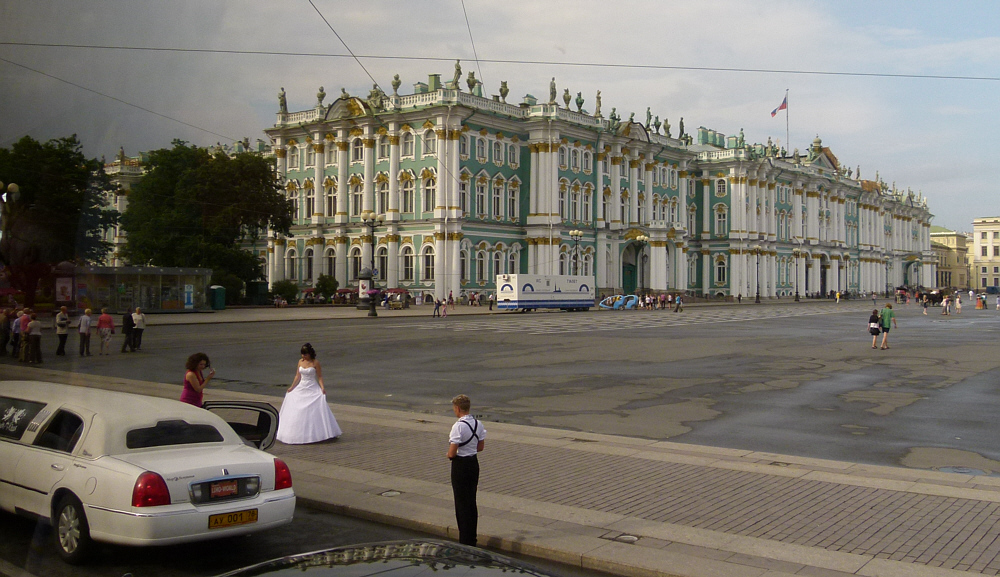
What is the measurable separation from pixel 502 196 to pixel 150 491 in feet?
238

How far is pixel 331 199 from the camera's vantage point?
81.8m

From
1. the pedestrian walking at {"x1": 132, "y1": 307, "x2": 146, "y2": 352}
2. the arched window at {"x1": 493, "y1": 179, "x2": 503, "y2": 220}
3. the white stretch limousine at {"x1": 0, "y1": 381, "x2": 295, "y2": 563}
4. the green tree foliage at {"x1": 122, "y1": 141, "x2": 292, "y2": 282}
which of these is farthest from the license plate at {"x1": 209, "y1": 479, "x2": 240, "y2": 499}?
the arched window at {"x1": 493, "y1": 179, "x2": 503, "y2": 220}

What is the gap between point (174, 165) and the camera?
70312 mm

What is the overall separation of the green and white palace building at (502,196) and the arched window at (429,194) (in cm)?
13

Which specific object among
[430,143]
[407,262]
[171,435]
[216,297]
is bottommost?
[171,435]

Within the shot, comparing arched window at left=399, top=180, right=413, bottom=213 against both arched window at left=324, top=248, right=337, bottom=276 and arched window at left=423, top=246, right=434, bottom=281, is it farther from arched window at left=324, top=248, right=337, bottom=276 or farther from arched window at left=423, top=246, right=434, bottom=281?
arched window at left=324, top=248, right=337, bottom=276

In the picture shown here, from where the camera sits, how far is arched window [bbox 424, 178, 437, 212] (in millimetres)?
73812

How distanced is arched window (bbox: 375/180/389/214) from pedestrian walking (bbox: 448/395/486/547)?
70.6 m

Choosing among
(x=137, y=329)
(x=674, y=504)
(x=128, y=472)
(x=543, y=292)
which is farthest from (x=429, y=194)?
(x=128, y=472)

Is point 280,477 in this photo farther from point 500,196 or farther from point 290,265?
point 290,265

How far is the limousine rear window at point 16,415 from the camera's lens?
807 cm

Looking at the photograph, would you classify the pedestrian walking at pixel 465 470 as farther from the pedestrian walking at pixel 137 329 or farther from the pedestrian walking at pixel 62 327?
the pedestrian walking at pixel 137 329

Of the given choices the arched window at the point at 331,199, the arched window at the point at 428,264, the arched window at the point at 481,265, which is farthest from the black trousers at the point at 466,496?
the arched window at the point at 331,199

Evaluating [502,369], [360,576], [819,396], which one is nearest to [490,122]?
[502,369]
